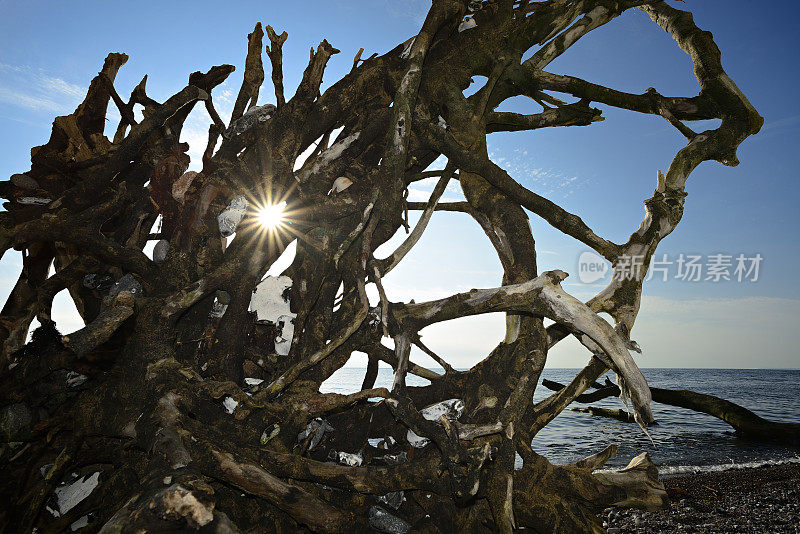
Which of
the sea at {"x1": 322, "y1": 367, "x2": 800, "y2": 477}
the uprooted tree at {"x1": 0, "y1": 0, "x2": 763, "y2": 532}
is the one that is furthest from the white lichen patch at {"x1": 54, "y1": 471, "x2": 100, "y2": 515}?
the sea at {"x1": 322, "y1": 367, "x2": 800, "y2": 477}

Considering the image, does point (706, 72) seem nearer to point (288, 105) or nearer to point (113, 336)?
point (288, 105)

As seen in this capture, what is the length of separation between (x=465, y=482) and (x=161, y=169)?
3256 mm

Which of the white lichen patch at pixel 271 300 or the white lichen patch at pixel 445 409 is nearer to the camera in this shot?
the white lichen patch at pixel 445 409

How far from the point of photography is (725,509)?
16.2 ft

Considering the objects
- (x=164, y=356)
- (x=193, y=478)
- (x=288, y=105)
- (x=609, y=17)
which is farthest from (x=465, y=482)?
(x=609, y=17)

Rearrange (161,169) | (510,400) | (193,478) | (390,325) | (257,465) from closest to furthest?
(193,478) < (257,465) < (510,400) < (390,325) < (161,169)

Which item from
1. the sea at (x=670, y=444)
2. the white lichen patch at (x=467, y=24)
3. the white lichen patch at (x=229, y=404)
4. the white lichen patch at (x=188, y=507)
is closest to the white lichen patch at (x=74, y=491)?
the white lichen patch at (x=229, y=404)

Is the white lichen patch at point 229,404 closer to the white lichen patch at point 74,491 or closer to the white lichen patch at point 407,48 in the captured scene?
the white lichen patch at point 74,491

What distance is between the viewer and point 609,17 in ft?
13.7

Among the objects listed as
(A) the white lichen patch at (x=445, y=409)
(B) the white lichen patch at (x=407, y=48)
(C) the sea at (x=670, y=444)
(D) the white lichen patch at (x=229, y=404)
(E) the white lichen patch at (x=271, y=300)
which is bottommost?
(C) the sea at (x=670, y=444)

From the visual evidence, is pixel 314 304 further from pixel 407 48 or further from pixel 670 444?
pixel 670 444

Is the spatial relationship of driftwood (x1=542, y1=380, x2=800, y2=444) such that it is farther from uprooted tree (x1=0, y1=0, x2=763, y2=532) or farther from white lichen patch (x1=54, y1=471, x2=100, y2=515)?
white lichen patch (x1=54, y1=471, x2=100, y2=515)

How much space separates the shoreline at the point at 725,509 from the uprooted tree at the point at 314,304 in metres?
1.86

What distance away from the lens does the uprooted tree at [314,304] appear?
8.43 ft
